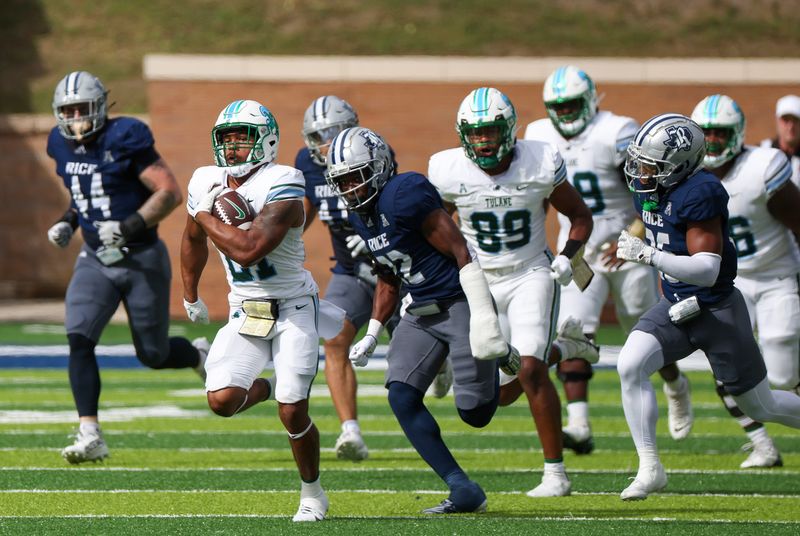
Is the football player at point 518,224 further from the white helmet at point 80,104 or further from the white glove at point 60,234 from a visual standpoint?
the white glove at point 60,234

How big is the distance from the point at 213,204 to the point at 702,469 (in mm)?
2839

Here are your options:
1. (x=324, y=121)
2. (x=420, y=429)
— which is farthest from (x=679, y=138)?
(x=324, y=121)

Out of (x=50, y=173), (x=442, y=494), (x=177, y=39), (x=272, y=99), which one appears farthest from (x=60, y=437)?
(x=177, y=39)

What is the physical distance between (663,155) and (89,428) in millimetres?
3062

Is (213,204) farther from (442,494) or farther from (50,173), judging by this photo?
(50,173)

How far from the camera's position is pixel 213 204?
5.32 m

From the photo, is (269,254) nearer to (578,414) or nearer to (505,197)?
(505,197)

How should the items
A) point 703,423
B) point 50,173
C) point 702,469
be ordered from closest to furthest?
point 702,469 < point 703,423 < point 50,173

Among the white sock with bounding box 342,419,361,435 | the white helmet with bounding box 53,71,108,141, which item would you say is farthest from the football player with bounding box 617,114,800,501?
the white helmet with bounding box 53,71,108,141

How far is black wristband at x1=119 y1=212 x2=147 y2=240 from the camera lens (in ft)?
22.9

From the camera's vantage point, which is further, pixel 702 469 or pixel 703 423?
pixel 703 423

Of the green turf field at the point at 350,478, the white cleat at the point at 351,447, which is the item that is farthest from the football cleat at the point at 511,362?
the white cleat at the point at 351,447

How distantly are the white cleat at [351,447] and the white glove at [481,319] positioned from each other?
1.76m

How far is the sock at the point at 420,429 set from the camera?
539 cm
